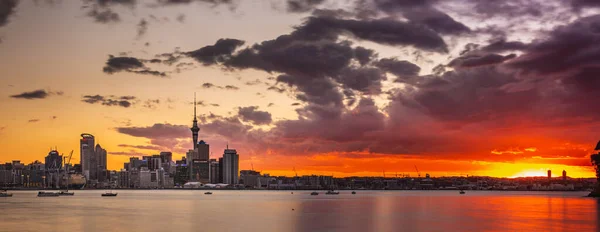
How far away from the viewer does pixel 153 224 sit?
119188 mm

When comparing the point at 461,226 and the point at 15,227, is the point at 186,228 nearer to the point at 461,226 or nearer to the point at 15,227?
the point at 15,227

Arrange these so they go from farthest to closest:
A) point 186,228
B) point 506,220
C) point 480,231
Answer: point 506,220 → point 186,228 → point 480,231

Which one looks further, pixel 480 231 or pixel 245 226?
pixel 245 226

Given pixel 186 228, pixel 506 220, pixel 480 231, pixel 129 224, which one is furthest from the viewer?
pixel 506 220

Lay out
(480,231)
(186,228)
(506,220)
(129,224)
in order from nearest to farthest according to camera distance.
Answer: (480,231)
(186,228)
(129,224)
(506,220)

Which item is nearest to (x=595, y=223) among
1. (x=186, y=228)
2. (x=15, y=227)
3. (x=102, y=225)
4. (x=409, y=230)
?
(x=409, y=230)

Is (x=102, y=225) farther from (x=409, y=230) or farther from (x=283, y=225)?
(x=409, y=230)

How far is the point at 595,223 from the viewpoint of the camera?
383 feet

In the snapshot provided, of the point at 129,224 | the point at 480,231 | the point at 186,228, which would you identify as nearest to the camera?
the point at 480,231

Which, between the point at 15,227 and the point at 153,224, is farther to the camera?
the point at 153,224

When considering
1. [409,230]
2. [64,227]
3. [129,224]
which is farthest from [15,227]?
[409,230]

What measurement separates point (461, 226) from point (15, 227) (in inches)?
3122

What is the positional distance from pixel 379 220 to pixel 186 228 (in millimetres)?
42496

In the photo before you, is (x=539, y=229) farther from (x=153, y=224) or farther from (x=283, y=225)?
(x=153, y=224)
